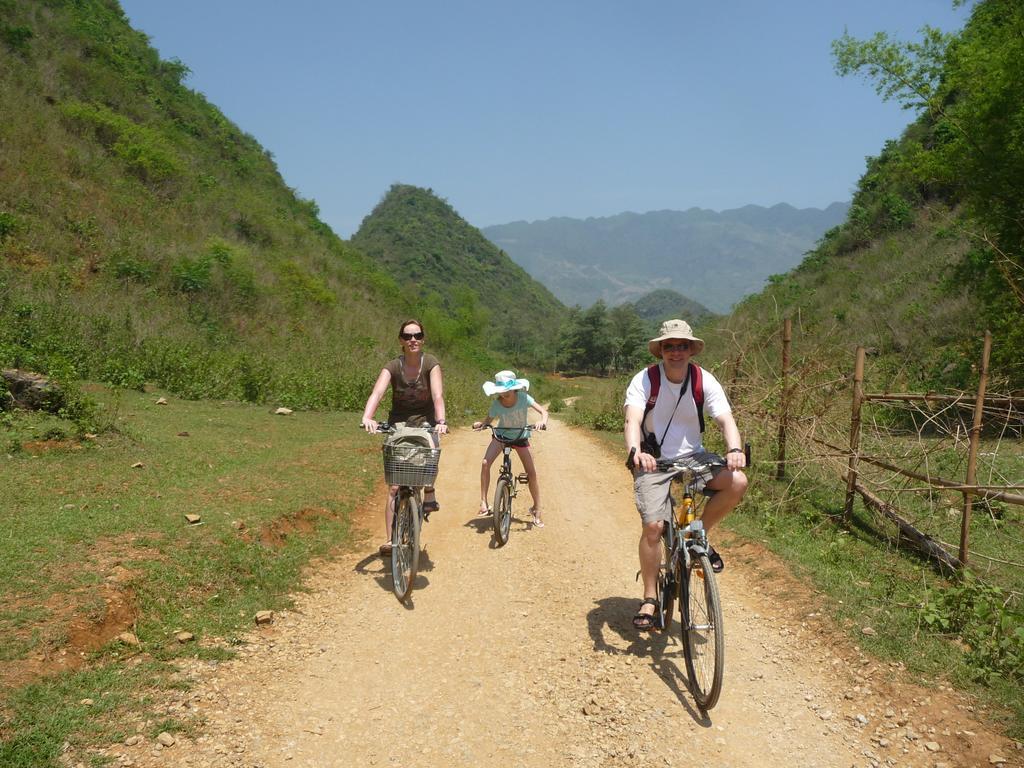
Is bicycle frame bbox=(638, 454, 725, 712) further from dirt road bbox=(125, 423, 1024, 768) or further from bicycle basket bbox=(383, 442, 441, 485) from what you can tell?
bicycle basket bbox=(383, 442, 441, 485)

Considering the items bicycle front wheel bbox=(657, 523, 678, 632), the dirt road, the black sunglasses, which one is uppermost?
the black sunglasses

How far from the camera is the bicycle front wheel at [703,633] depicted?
3.89 metres

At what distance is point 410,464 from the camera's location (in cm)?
550

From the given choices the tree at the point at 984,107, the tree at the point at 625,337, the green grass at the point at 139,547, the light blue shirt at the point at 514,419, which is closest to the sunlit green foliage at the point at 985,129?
the tree at the point at 984,107

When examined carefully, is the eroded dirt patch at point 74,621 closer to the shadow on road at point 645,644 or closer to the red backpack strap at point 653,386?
the shadow on road at point 645,644

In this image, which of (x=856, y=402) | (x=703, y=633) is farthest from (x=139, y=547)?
(x=856, y=402)

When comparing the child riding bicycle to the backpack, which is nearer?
the backpack

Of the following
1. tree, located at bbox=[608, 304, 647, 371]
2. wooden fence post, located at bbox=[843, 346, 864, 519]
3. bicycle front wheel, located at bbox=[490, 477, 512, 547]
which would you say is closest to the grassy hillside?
bicycle front wheel, located at bbox=[490, 477, 512, 547]

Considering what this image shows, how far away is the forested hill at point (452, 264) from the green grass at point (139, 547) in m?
60.4

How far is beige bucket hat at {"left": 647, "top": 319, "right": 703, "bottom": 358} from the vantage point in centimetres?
447

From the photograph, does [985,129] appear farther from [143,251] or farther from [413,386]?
[143,251]

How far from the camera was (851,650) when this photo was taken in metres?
4.87

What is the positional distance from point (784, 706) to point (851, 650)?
1.02 meters

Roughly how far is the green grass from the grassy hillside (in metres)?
2.41
